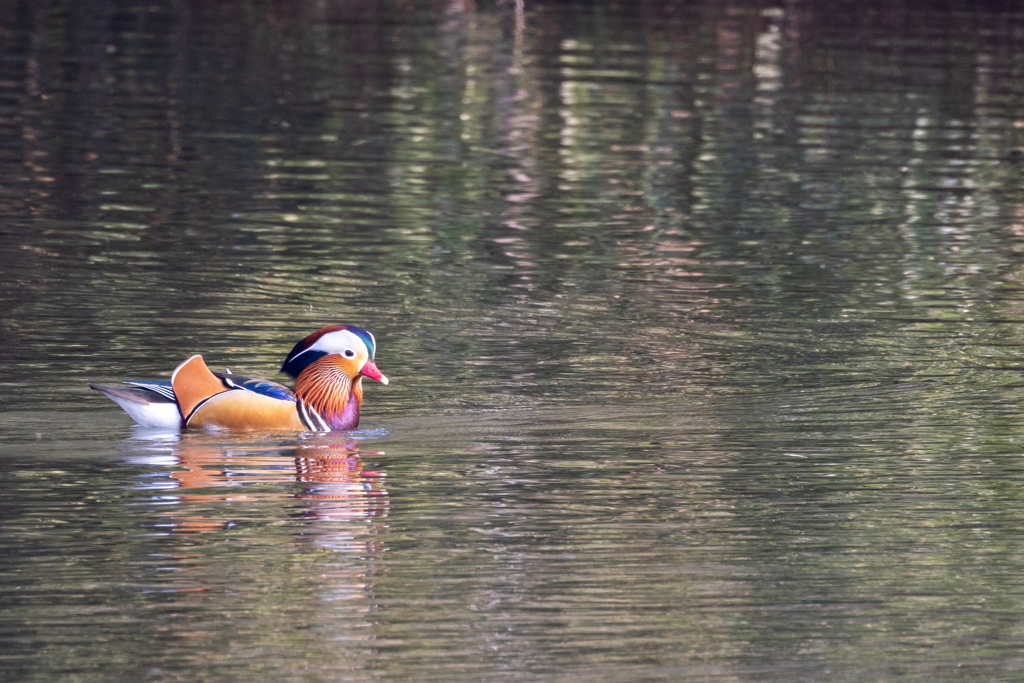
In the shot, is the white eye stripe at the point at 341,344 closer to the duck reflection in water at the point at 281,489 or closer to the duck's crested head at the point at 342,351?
the duck's crested head at the point at 342,351

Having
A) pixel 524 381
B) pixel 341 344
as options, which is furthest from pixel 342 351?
pixel 524 381

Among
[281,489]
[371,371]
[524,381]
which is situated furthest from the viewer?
[524,381]

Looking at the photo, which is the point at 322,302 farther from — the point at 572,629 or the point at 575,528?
the point at 572,629

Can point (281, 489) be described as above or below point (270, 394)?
below

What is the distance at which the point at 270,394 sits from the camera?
881cm

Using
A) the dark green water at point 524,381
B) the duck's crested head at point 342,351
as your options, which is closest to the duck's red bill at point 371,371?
the duck's crested head at point 342,351

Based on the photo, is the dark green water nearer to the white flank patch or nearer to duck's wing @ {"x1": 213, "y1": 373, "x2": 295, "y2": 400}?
the white flank patch

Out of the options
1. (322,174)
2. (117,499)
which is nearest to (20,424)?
(117,499)

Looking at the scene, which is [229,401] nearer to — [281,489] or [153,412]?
[153,412]

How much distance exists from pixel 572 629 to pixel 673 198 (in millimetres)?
11727

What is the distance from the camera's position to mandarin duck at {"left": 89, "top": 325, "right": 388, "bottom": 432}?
8742 mm

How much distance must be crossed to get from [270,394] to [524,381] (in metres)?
1.85

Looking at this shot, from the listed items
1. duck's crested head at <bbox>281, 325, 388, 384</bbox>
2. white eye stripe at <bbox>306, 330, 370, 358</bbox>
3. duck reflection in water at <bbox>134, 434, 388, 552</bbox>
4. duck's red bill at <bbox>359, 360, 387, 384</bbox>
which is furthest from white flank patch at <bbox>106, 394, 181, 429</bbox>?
duck's red bill at <bbox>359, 360, 387, 384</bbox>

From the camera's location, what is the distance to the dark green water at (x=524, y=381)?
19.9 ft
